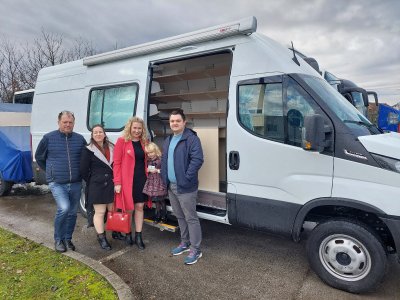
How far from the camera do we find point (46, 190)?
8195 millimetres

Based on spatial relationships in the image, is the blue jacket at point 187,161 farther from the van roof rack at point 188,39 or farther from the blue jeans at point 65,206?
the blue jeans at point 65,206

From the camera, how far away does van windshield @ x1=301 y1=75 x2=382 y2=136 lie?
3326mm

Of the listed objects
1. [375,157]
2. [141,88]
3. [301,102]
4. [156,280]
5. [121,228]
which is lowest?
[156,280]

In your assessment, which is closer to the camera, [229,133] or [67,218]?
[229,133]

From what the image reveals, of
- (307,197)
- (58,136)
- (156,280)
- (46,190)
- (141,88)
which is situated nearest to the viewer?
(307,197)

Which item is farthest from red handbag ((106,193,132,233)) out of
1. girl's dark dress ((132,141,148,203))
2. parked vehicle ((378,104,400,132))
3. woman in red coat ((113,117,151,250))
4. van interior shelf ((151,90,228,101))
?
parked vehicle ((378,104,400,132))

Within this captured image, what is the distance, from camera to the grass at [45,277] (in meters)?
3.22

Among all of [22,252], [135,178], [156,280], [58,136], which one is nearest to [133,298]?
[156,280]

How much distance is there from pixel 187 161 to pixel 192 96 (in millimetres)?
2170

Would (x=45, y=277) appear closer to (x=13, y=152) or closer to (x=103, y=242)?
(x=103, y=242)

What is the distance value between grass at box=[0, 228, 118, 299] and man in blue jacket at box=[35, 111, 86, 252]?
332 mm

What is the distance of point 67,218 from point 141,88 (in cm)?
210

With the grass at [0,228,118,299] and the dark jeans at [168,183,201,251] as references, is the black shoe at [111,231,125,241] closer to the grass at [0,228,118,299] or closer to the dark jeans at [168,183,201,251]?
the grass at [0,228,118,299]

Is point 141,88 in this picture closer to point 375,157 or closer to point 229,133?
point 229,133
